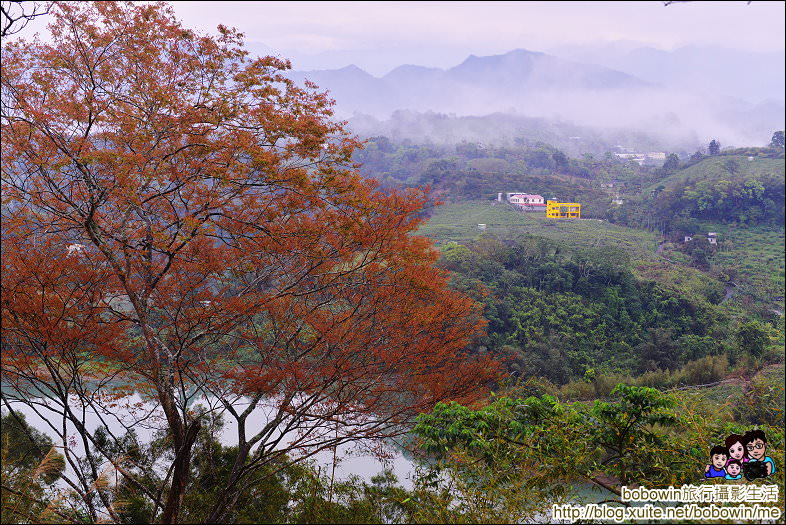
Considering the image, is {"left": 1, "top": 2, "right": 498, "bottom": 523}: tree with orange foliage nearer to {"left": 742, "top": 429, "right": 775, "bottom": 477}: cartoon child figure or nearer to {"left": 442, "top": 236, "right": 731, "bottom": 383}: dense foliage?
{"left": 742, "top": 429, "right": 775, "bottom": 477}: cartoon child figure

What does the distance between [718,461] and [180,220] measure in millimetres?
3519

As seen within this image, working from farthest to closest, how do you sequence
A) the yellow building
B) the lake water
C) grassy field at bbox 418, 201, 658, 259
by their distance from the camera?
the yellow building < grassy field at bbox 418, 201, 658, 259 < the lake water

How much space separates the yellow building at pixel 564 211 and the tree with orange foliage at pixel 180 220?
22.6m

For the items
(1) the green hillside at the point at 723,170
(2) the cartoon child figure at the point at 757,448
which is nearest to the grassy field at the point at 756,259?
(1) the green hillside at the point at 723,170

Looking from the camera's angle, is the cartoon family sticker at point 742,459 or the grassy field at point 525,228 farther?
the grassy field at point 525,228

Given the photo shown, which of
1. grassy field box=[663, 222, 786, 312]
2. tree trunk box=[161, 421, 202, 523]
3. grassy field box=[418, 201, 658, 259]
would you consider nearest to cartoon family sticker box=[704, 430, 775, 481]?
tree trunk box=[161, 421, 202, 523]

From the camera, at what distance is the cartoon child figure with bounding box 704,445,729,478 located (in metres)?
2.71

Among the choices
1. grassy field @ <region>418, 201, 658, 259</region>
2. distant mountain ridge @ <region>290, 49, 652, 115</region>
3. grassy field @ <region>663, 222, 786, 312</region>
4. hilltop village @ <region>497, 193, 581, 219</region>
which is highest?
distant mountain ridge @ <region>290, 49, 652, 115</region>

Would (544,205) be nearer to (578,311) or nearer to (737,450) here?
(578,311)

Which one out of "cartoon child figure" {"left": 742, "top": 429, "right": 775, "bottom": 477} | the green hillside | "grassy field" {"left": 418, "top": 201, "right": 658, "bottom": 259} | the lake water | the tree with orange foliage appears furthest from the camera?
the green hillside

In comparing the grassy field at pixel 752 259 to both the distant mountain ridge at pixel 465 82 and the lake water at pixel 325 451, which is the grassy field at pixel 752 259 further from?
the distant mountain ridge at pixel 465 82

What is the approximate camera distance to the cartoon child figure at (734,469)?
2.69 metres

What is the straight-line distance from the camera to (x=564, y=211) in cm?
2595

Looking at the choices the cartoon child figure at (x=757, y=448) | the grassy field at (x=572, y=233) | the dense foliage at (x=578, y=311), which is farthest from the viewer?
the grassy field at (x=572, y=233)
